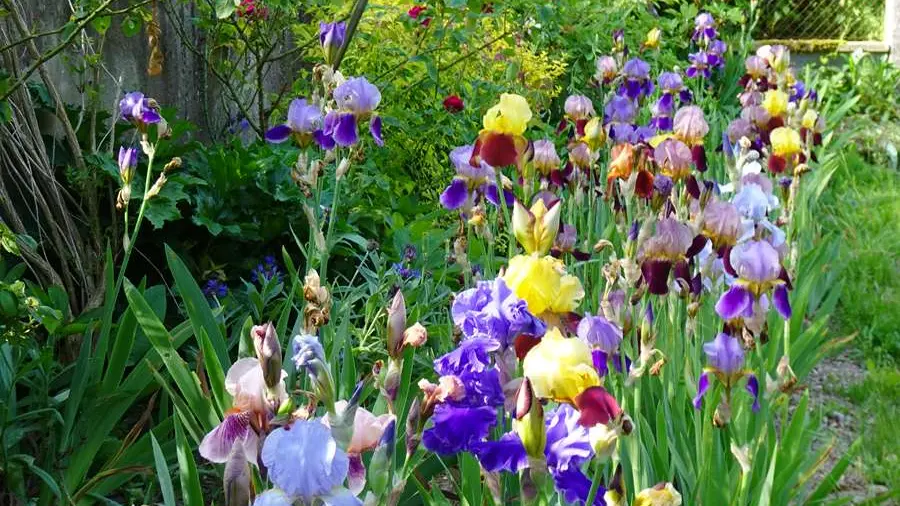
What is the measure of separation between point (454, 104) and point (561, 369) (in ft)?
9.39

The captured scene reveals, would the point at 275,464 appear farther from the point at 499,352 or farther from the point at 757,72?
the point at 757,72

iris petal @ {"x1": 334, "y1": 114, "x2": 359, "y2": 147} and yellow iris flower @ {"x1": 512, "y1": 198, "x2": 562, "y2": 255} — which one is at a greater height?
yellow iris flower @ {"x1": 512, "y1": 198, "x2": 562, "y2": 255}

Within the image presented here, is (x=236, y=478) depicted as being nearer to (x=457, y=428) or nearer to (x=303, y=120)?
(x=457, y=428)

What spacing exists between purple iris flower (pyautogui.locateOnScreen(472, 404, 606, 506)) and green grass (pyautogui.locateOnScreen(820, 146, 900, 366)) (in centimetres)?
268

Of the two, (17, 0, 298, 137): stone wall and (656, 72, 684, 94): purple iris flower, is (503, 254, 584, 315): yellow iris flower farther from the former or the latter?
(656, 72, 684, 94): purple iris flower

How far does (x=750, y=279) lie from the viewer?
70.8 inches

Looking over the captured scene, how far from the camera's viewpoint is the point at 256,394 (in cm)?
92

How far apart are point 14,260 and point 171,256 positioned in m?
0.94

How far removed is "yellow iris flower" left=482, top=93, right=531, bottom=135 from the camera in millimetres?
1861

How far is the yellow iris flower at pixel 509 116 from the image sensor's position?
1.86 m

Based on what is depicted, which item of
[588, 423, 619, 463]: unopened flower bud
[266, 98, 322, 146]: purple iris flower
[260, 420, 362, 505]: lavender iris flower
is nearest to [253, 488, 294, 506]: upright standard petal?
[260, 420, 362, 505]: lavender iris flower

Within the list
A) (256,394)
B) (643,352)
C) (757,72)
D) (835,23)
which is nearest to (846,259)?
(757,72)

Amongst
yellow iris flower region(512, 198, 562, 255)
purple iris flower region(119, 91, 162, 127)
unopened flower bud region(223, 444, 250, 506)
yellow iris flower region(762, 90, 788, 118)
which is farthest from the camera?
yellow iris flower region(762, 90, 788, 118)

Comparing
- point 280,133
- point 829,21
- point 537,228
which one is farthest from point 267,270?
point 829,21
